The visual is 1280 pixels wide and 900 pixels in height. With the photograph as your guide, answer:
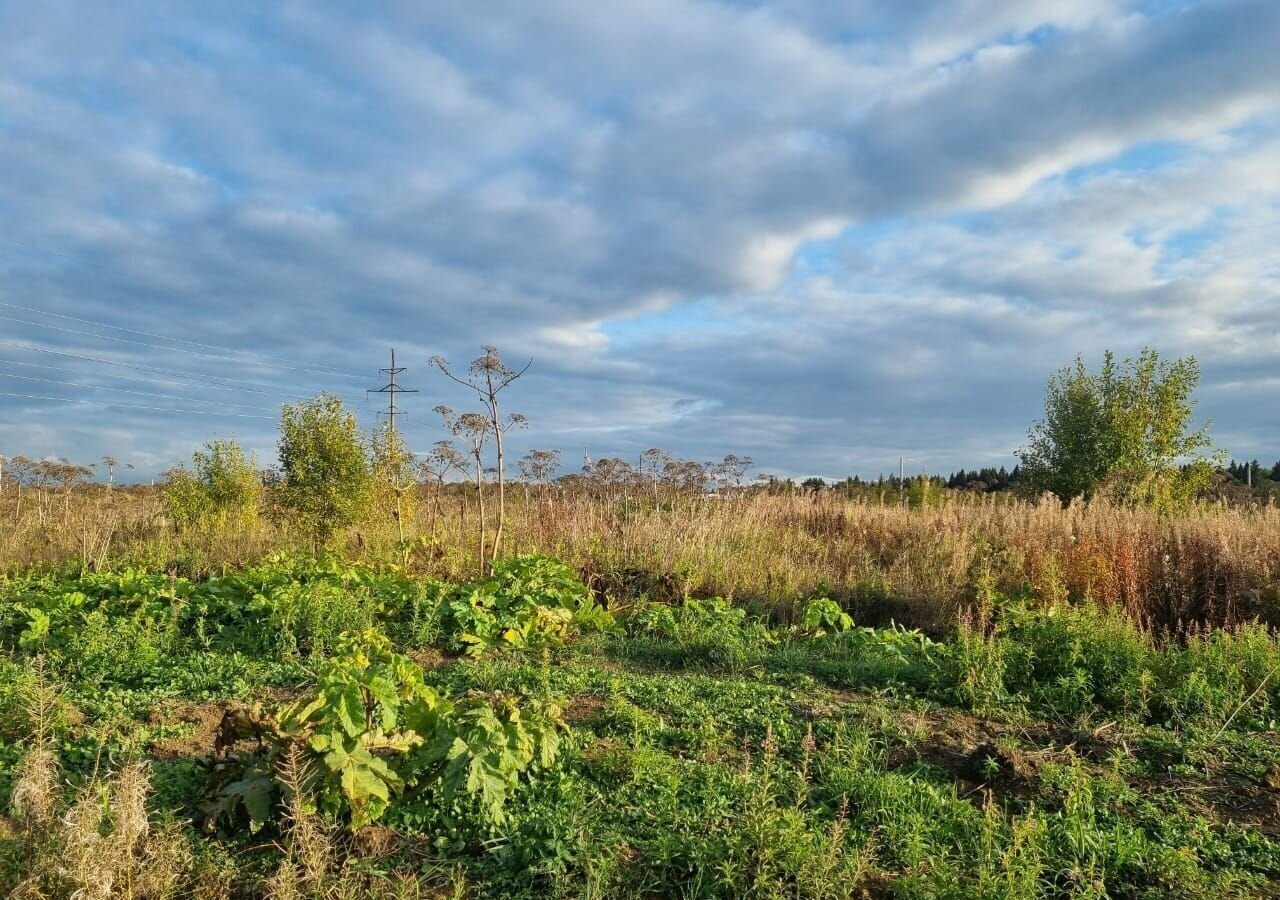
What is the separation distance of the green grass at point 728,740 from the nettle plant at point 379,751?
0.10 metres

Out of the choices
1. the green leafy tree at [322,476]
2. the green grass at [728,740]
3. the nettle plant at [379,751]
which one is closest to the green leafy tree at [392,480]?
the green leafy tree at [322,476]

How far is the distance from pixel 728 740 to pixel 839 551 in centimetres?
730

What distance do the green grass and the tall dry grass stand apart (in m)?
1.25

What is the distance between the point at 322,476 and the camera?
11047mm

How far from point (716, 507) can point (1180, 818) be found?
9513 millimetres

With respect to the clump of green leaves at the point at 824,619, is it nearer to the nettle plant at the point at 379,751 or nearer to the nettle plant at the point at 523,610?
the nettle plant at the point at 523,610

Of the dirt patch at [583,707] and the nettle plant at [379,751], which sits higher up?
the nettle plant at [379,751]

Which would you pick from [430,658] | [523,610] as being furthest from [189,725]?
[523,610]

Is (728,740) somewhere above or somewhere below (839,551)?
below

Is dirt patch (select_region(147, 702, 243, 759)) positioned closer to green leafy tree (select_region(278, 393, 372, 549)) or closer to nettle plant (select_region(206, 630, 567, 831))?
nettle plant (select_region(206, 630, 567, 831))

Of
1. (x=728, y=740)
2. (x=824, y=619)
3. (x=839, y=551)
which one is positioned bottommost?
(x=728, y=740)

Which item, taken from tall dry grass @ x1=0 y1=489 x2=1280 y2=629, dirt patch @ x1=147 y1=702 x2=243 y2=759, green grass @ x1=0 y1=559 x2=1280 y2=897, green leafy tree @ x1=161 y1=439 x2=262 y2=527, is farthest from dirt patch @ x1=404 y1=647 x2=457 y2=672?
green leafy tree @ x1=161 y1=439 x2=262 y2=527

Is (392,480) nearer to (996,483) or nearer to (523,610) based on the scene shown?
(523,610)

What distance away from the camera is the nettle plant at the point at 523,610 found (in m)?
→ 6.46
